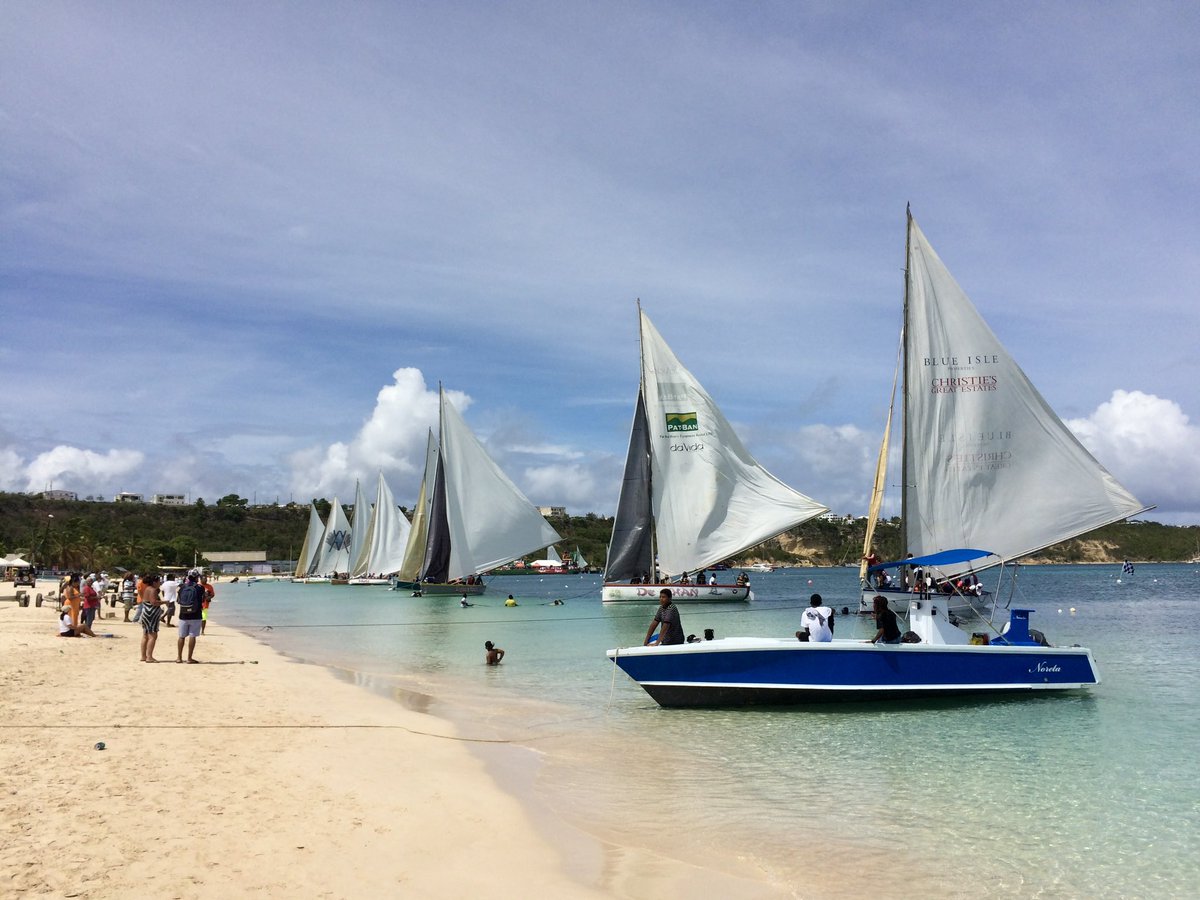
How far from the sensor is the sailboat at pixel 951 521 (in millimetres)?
14180

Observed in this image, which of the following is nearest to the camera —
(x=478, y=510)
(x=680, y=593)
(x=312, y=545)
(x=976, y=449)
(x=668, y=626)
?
(x=668, y=626)

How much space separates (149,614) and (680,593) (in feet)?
99.2

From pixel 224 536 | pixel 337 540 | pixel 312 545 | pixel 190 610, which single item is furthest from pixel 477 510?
pixel 224 536

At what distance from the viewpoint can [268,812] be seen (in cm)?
778

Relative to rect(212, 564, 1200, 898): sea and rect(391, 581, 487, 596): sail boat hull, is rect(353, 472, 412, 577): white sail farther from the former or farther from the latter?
rect(212, 564, 1200, 898): sea

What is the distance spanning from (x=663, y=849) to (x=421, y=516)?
59.7 metres

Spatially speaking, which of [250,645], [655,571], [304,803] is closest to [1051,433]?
[304,803]

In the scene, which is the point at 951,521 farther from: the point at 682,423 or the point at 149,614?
the point at 682,423

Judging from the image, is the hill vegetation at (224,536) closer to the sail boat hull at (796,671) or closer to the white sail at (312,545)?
the white sail at (312,545)

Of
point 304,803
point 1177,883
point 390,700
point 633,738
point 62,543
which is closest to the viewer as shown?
point 1177,883

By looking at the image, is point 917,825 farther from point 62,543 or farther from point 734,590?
point 62,543

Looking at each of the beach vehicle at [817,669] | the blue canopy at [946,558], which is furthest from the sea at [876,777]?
the blue canopy at [946,558]

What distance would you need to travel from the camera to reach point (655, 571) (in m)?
43.1

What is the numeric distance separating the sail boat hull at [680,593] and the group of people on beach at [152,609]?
65.5 feet
